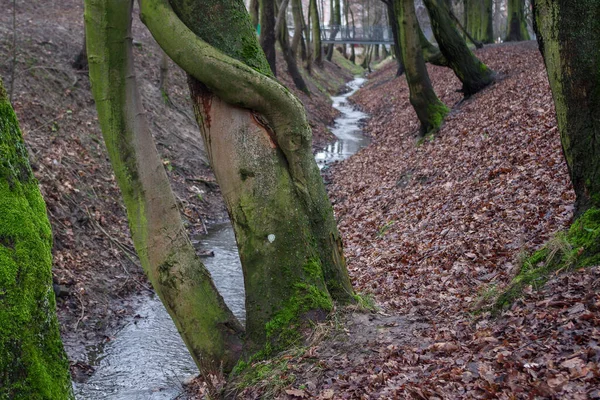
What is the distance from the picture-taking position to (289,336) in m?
5.03

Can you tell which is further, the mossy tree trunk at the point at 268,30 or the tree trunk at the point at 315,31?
the tree trunk at the point at 315,31

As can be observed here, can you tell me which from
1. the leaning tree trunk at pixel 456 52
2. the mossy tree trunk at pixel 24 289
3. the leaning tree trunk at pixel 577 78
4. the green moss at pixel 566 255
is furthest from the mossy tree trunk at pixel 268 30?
the mossy tree trunk at pixel 24 289

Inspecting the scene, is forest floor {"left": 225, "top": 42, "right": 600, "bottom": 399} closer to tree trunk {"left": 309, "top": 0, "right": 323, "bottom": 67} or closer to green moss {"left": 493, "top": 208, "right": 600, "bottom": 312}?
green moss {"left": 493, "top": 208, "right": 600, "bottom": 312}

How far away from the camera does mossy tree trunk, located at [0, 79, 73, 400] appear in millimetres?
3516

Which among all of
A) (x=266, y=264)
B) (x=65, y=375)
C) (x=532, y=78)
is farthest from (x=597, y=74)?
(x=532, y=78)

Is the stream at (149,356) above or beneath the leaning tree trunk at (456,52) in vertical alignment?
beneath

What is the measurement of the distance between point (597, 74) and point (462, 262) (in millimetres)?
2876

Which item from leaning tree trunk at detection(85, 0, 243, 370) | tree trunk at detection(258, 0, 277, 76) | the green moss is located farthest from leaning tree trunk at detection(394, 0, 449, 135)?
leaning tree trunk at detection(85, 0, 243, 370)

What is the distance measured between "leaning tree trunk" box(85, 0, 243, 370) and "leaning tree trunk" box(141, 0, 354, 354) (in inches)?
11.7

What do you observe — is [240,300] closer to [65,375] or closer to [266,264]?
[266,264]

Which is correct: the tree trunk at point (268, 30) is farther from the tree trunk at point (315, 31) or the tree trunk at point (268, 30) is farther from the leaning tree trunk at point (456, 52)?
the tree trunk at point (315, 31)

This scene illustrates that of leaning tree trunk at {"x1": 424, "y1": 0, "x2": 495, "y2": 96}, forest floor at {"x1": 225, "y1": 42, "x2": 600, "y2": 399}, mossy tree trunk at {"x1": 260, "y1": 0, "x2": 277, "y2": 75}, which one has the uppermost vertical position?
mossy tree trunk at {"x1": 260, "y1": 0, "x2": 277, "y2": 75}

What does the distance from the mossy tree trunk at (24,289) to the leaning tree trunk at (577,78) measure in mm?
4100

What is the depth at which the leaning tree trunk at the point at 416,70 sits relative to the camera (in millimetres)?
14906
